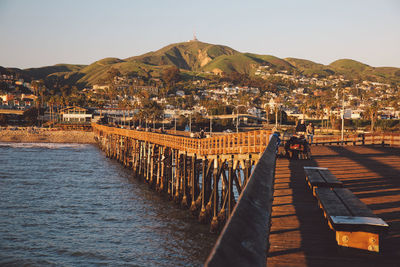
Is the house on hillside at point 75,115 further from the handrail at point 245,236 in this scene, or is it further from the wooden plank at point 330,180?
the handrail at point 245,236

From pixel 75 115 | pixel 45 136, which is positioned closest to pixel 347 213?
pixel 45 136

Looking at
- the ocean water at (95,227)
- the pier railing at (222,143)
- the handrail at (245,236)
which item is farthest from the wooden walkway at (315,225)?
the ocean water at (95,227)

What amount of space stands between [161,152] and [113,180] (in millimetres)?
9364

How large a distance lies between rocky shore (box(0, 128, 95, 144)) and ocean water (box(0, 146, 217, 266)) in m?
80.3

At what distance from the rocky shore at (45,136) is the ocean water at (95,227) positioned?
80296mm

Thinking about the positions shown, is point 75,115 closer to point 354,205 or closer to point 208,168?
point 208,168

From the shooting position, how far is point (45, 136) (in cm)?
12156

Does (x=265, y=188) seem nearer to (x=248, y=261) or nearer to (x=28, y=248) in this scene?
(x=248, y=261)

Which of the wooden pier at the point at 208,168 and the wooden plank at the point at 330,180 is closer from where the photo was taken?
the wooden plank at the point at 330,180

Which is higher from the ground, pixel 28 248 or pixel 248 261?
pixel 248 261

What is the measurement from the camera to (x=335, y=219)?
17.1ft

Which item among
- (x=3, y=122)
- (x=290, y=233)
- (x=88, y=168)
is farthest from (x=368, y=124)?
(x=290, y=233)

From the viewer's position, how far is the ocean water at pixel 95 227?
19.3 metres

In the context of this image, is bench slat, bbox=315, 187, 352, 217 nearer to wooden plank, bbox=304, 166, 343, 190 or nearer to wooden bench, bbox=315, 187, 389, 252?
wooden bench, bbox=315, 187, 389, 252
